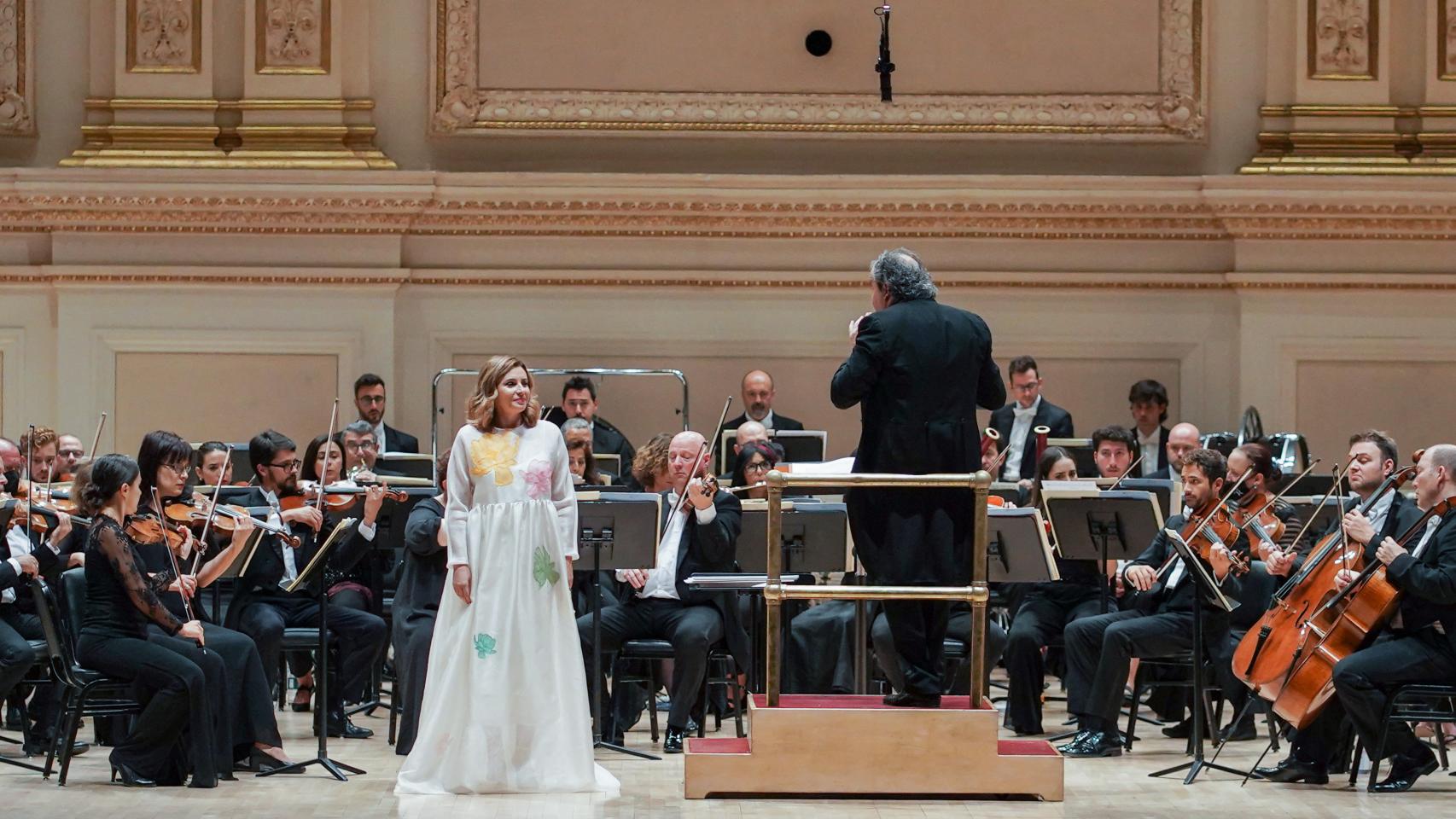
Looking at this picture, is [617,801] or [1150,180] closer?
[617,801]

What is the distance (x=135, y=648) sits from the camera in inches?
245

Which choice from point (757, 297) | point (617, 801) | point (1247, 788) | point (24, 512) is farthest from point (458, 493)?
point (757, 297)

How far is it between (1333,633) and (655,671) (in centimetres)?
254

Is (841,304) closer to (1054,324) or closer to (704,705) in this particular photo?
(1054,324)

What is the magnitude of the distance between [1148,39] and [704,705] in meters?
4.62

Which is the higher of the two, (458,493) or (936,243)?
(936,243)

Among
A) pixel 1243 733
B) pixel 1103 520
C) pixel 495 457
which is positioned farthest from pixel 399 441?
pixel 1243 733

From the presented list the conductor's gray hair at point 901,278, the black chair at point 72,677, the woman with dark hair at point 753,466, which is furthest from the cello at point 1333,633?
the black chair at point 72,677

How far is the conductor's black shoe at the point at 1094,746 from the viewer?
277 inches

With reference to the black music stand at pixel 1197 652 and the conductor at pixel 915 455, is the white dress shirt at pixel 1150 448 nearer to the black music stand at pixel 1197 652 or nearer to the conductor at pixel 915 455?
the black music stand at pixel 1197 652

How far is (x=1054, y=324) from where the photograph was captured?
10125 millimetres

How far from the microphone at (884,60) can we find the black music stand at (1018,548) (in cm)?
317

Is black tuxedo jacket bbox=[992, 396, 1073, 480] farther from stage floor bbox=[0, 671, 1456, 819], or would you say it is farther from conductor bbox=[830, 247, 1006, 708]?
conductor bbox=[830, 247, 1006, 708]

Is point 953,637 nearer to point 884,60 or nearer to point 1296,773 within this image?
point 1296,773
